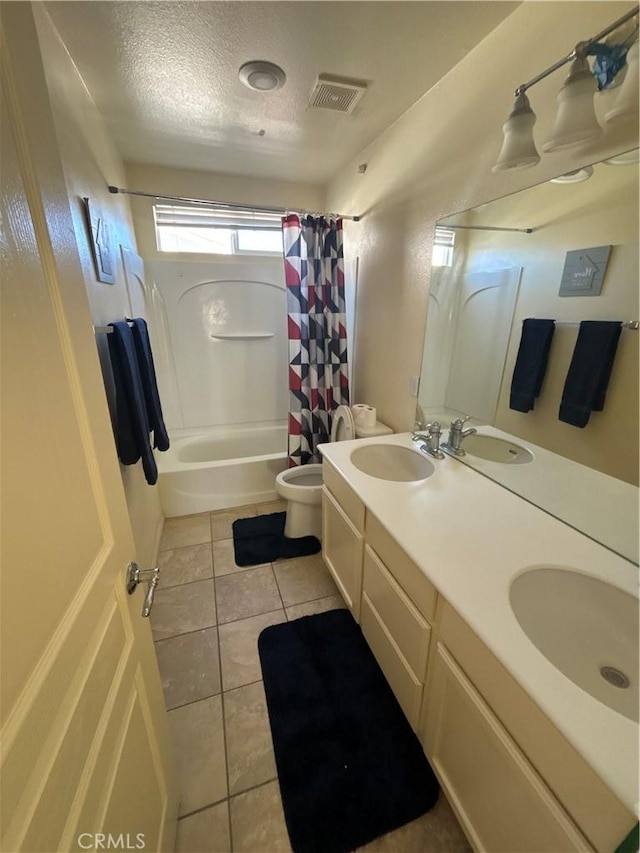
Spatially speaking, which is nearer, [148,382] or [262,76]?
[262,76]

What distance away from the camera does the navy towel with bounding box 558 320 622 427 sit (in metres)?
0.98

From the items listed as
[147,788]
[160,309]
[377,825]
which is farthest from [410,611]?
[160,309]

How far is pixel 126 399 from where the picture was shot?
1501 millimetres

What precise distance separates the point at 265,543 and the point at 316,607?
62 centimetres

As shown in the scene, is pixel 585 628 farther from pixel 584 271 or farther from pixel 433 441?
pixel 584 271

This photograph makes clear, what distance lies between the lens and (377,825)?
1.06m

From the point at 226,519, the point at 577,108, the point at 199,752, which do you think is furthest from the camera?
the point at 226,519

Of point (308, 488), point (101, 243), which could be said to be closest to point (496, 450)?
Result: point (308, 488)

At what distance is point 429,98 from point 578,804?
2389 mm

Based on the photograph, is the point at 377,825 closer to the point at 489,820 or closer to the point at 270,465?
the point at 489,820

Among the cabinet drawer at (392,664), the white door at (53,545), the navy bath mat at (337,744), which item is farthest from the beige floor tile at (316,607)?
the white door at (53,545)

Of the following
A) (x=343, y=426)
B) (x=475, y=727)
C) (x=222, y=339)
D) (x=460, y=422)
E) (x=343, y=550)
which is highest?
(x=222, y=339)

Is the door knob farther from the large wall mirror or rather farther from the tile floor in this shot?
the large wall mirror

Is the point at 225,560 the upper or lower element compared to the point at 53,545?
lower
